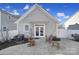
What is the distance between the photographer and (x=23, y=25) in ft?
24.1

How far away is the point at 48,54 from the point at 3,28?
0.99 metres

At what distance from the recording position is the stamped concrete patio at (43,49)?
7312 mm

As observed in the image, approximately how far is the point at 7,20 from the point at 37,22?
1.86 feet

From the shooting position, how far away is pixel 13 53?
7.32 meters

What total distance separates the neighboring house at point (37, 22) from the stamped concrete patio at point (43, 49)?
0.21 metres

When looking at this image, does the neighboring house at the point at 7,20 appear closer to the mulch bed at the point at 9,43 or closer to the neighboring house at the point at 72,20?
the mulch bed at the point at 9,43

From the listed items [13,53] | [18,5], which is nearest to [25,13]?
[18,5]

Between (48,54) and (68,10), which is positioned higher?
(68,10)

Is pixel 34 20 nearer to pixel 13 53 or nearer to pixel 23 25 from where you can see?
pixel 23 25

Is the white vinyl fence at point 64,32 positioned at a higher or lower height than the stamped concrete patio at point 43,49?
higher

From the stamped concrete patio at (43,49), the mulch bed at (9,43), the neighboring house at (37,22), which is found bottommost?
the stamped concrete patio at (43,49)

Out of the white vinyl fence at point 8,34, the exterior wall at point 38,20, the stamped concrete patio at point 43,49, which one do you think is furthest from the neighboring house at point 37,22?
the stamped concrete patio at point 43,49

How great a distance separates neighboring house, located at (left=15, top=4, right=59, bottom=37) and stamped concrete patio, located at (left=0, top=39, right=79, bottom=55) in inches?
8.4

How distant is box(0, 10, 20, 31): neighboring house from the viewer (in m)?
7.33
